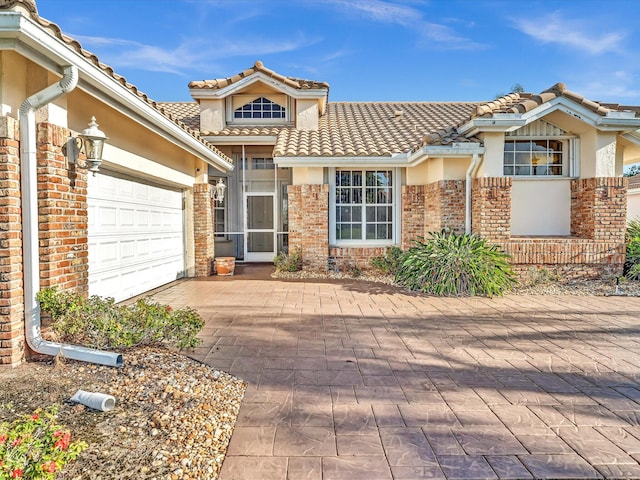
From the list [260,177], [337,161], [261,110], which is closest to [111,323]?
[337,161]

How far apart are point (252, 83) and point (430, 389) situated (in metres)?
12.0

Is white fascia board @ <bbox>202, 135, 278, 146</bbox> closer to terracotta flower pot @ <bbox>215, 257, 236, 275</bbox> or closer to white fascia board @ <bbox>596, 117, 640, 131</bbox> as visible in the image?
terracotta flower pot @ <bbox>215, 257, 236, 275</bbox>

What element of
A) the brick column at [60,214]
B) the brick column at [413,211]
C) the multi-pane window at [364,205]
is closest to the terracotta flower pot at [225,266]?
the multi-pane window at [364,205]

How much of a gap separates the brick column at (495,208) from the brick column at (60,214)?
8.06 m

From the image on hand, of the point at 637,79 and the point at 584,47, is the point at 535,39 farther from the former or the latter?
the point at 637,79

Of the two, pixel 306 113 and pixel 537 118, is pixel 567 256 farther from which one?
pixel 306 113

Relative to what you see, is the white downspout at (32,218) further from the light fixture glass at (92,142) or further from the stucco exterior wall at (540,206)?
the stucco exterior wall at (540,206)

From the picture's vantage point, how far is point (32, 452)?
2.10 meters

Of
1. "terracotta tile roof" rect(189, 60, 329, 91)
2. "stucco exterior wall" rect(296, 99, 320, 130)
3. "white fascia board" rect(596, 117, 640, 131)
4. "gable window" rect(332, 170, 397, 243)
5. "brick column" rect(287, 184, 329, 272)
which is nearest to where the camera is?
"white fascia board" rect(596, 117, 640, 131)

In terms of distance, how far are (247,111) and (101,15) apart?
491cm

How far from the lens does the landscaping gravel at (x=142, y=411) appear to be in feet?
8.75

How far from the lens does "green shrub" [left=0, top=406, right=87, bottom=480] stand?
1.95 m

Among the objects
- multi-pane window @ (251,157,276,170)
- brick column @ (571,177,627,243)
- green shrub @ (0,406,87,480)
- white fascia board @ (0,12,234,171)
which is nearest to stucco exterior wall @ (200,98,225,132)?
multi-pane window @ (251,157,276,170)

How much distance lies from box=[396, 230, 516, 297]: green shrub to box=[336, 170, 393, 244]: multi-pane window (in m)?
2.55
